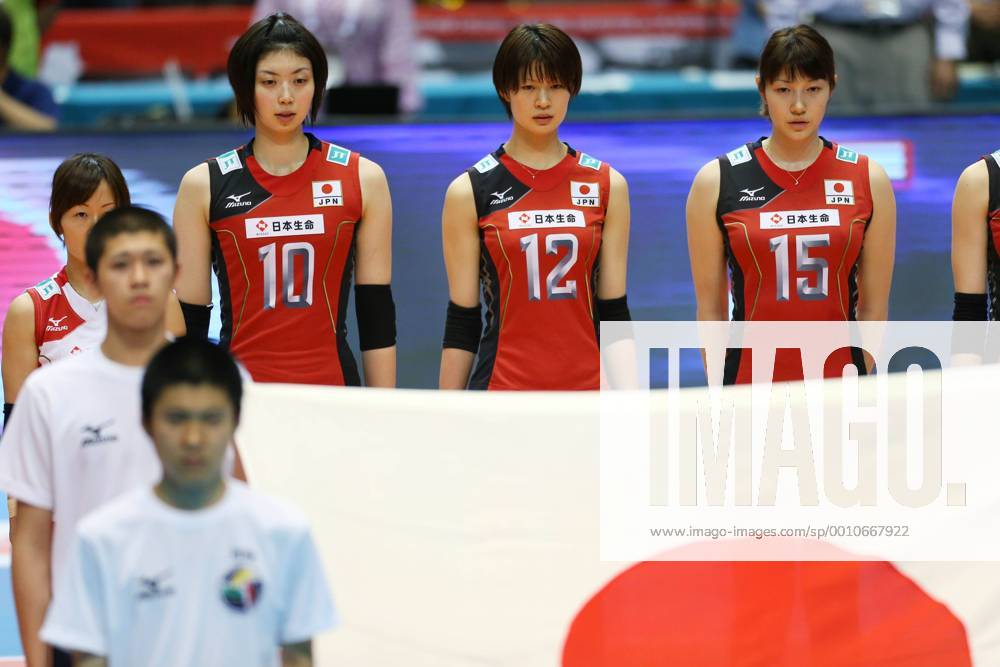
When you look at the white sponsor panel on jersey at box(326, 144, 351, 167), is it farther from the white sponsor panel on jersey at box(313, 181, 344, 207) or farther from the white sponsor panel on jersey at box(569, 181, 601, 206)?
the white sponsor panel on jersey at box(569, 181, 601, 206)

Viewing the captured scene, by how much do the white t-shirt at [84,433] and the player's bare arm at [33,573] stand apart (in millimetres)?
110

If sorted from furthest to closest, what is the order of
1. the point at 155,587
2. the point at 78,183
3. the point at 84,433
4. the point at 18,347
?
the point at 78,183 < the point at 18,347 < the point at 84,433 < the point at 155,587

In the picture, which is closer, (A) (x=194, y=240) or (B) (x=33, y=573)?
(B) (x=33, y=573)

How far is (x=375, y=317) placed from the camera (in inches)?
200

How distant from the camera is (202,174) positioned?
5.06 metres

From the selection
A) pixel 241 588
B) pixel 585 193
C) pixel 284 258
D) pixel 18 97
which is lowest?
pixel 241 588

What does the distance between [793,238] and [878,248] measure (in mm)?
307

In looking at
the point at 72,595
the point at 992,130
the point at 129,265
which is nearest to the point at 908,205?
the point at 992,130

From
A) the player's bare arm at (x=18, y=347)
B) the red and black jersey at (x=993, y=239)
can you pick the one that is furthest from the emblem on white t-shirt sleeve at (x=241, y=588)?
the red and black jersey at (x=993, y=239)

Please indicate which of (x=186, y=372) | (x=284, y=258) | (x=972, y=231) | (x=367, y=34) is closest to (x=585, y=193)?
(x=284, y=258)

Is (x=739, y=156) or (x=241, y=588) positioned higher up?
(x=739, y=156)

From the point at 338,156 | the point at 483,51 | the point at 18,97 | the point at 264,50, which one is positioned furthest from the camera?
the point at 483,51

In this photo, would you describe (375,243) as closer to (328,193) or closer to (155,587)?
(328,193)

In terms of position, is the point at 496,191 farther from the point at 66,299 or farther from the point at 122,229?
the point at 122,229
